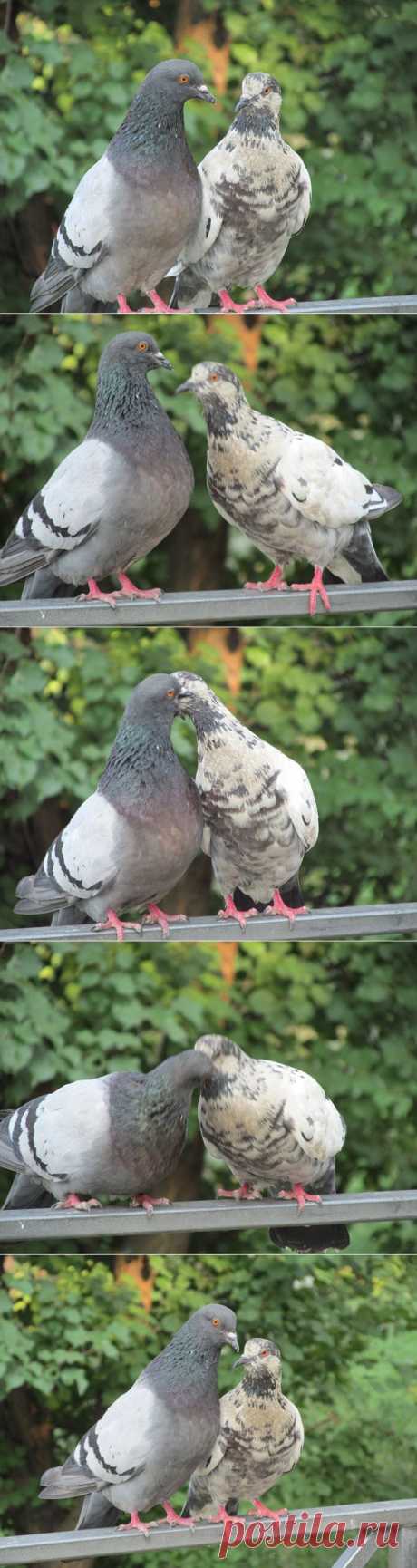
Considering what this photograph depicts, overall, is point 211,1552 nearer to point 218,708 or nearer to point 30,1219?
point 30,1219

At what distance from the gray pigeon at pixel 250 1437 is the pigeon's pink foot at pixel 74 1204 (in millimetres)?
365

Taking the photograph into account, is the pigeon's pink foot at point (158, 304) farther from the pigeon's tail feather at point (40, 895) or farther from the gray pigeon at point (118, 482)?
the pigeon's tail feather at point (40, 895)

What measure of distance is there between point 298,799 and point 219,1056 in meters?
0.43

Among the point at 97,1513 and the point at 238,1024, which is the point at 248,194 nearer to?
the point at 238,1024

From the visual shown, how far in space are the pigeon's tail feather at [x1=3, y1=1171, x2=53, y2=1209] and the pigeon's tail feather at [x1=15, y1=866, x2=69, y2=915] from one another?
44 cm

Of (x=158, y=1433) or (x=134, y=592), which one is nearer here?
(x=158, y=1433)

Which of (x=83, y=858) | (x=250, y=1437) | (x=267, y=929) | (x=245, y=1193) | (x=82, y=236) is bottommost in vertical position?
(x=250, y=1437)

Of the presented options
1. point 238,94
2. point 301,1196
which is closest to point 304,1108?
point 301,1196

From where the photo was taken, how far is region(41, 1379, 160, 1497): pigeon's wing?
11.8 ft

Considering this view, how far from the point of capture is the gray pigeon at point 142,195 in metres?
3.70

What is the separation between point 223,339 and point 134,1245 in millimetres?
1956

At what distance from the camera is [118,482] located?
3.65m

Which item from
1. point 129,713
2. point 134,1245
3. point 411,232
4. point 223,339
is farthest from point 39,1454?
point 411,232

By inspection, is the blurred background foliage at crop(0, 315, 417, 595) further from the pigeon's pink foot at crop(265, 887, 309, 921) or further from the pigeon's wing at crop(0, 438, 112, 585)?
the pigeon's pink foot at crop(265, 887, 309, 921)
